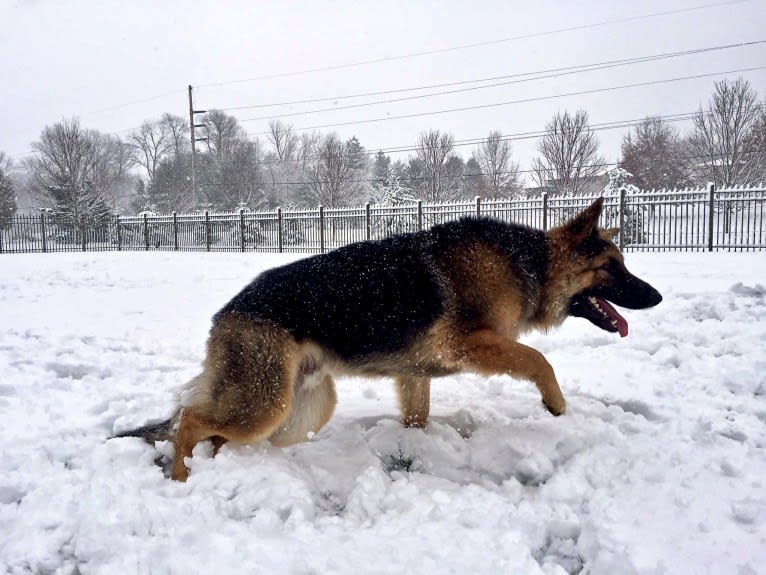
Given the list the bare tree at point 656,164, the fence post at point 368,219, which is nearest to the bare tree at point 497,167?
the bare tree at point 656,164

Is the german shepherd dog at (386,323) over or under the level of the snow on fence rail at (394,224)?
under

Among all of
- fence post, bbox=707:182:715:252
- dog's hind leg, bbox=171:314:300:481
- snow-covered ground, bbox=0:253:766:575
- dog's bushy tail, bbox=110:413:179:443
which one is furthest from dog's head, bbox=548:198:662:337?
fence post, bbox=707:182:715:252

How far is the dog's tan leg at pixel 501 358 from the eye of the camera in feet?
10.7

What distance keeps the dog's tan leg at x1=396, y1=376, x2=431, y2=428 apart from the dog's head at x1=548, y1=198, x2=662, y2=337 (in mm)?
1274

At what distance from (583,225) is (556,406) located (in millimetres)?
1392

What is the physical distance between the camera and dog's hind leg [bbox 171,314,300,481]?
10.0 feet

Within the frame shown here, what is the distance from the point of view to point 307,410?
3.55 metres

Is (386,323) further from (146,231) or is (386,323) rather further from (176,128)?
(176,128)

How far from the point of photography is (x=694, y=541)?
218 centimetres

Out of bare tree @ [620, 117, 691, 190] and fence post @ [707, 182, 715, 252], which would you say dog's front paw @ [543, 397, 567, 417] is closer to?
fence post @ [707, 182, 715, 252]

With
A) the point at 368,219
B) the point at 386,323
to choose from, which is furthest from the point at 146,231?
the point at 386,323

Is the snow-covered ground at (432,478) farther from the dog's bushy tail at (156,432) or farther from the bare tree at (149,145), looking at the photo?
the bare tree at (149,145)

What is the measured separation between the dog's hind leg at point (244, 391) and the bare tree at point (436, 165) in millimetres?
41032

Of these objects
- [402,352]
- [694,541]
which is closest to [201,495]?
[402,352]
